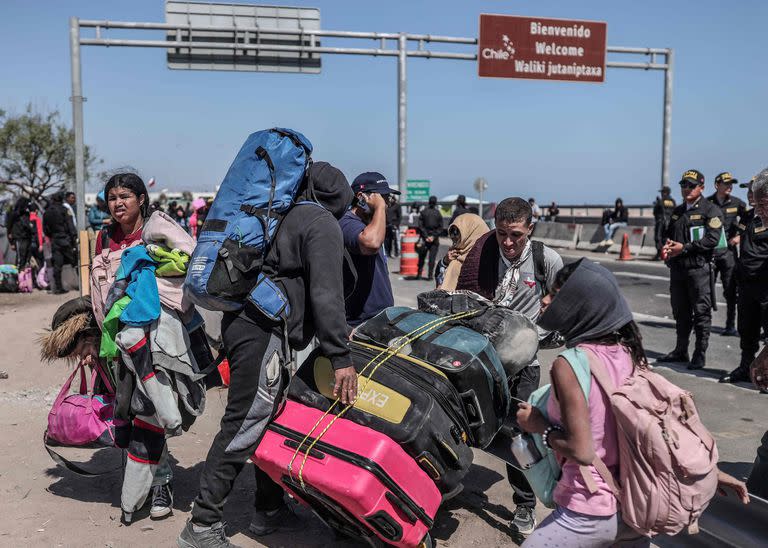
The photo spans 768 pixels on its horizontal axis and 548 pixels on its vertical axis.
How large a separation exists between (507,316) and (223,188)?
1.52 meters

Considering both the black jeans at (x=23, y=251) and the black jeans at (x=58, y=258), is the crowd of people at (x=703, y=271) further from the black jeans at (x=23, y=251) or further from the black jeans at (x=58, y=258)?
the black jeans at (x=23, y=251)

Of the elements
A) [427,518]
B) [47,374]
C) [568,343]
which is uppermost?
[568,343]

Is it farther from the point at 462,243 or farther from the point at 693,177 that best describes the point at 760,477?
the point at 693,177

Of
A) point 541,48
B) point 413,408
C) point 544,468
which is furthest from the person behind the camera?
point 541,48

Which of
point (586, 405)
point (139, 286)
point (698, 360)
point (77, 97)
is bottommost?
point (698, 360)

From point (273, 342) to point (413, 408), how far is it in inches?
29.7

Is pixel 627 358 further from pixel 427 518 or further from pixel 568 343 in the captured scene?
pixel 427 518

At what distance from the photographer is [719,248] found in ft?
26.9

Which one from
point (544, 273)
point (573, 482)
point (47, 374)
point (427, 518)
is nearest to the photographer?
point (573, 482)

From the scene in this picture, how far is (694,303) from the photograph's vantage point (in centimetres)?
807

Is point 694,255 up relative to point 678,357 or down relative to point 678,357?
up

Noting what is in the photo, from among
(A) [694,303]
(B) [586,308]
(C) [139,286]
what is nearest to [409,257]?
(A) [694,303]

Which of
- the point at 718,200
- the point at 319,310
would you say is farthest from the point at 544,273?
the point at 718,200

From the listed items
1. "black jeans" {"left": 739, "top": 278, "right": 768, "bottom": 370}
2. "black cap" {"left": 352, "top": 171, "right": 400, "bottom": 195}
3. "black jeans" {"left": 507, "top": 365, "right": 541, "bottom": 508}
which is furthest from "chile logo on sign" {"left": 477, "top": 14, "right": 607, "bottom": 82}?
"black jeans" {"left": 507, "top": 365, "right": 541, "bottom": 508}
